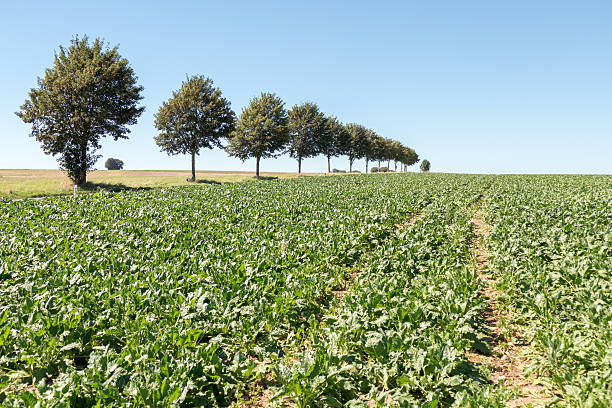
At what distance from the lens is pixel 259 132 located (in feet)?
172

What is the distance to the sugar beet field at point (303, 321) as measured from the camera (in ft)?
14.0

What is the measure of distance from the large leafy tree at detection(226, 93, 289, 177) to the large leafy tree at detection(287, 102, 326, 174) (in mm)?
9525

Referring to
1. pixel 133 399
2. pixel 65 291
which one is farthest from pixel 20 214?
pixel 133 399

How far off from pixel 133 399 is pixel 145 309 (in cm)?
239

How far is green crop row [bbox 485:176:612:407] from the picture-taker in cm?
436

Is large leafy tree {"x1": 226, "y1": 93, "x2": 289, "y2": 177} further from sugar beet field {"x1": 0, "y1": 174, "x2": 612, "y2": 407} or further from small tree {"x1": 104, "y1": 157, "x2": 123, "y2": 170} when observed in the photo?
small tree {"x1": 104, "y1": 157, "x2": 123, "y2": 170}

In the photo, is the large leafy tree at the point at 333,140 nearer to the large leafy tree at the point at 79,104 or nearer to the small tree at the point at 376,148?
the small tree at the point at 376,148

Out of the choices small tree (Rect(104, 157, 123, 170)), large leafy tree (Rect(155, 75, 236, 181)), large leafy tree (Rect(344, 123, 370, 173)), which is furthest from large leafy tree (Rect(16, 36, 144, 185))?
small tree (Rect(104, 157, 123, 170))

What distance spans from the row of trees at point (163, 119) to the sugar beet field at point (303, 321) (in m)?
28.8

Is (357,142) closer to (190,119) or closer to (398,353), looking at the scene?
(190,119)

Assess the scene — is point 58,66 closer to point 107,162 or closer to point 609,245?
point 609,245

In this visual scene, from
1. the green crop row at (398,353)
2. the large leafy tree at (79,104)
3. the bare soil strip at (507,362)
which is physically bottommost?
the bare soil strip at (507,362)

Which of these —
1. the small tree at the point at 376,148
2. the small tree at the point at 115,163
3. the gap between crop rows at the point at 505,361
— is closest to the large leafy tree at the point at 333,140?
the small tree at the point at 376,148

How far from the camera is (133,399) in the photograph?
12.9 ft
